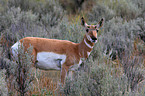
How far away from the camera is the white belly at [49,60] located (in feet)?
14.7

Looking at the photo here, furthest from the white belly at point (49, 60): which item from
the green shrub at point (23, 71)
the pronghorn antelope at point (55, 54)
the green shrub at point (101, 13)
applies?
the green shrub at point (101, 13)

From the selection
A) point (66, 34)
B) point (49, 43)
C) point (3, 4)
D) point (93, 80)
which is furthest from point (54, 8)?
point (93, 80)

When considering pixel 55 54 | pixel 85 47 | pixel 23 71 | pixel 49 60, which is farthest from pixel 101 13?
pixel 23 71

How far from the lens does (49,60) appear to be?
451cm

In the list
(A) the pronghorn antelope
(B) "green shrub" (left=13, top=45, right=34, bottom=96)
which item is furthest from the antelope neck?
(B) "green shrub" (left=13, top=45, right=34, bottom=96)

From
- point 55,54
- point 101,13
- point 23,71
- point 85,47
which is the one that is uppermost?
point 101,13

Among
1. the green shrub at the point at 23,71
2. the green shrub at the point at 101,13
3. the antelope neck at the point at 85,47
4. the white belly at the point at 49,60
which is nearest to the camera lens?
the green shrub at the point at 23,71

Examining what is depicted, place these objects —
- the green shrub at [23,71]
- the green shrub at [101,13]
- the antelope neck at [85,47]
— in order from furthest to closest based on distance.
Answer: the green shrub at [101,13] < the antelope neck at [85,47] < the green shrub at [23,71]

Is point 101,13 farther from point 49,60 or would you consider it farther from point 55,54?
point 49,60

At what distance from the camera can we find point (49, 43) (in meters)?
4.62

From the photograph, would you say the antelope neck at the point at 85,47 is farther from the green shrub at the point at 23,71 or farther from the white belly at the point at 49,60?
the green shrub at the point at 23,71

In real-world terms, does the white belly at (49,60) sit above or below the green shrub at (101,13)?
below

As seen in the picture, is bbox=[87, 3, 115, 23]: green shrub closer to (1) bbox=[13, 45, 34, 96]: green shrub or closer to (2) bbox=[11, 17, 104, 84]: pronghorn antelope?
(2) bbox=[11, 17, 104, 84]: pronghorn antelope

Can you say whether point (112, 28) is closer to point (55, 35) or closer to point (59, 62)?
point (55, 35)
